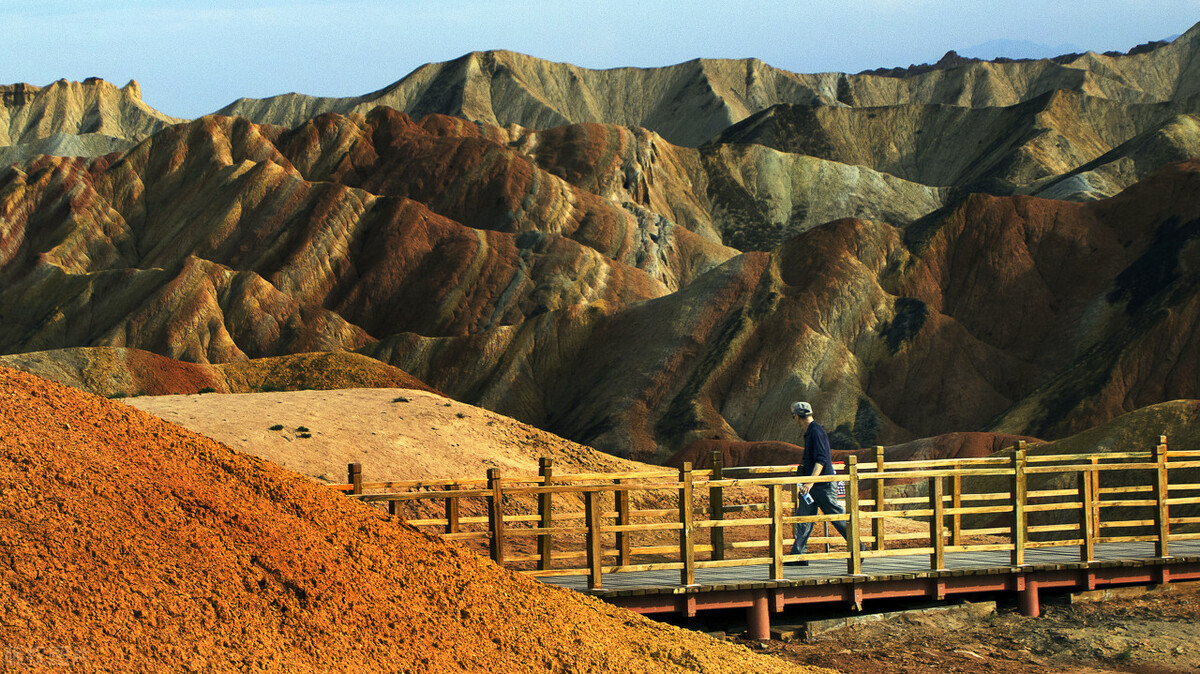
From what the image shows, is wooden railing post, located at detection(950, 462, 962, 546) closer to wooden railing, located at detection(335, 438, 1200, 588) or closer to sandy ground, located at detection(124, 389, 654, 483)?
wooden railing, located at detection(335, 438, 1200, 588)

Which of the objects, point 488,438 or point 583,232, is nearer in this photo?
point 488,438

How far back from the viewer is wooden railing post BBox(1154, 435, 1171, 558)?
15.7 metres

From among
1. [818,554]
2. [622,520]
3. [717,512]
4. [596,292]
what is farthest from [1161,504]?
[596,292]

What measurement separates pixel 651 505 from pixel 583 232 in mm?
58975

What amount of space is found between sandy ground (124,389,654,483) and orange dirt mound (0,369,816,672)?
12.1 meters

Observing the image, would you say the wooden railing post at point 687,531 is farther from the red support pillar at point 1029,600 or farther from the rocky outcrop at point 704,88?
the rocky outcrop at point 704,88

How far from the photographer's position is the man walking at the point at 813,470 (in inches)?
546

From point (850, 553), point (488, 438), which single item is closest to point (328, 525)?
point (850, 553)

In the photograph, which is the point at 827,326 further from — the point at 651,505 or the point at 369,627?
the point at 369,627

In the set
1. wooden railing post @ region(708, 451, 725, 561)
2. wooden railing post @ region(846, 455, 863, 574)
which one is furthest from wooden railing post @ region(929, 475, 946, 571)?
wooden railing post @ region(708, 451, 725, 561)

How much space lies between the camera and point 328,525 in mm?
10141

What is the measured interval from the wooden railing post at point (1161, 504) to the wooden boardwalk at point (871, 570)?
0.56ft

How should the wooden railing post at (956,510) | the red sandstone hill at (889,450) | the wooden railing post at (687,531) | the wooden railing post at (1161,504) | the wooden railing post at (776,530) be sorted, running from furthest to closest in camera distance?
the red sandstone hill at (889,450)
the wooden railing post at (1161,504)
the wooden railing post at (956,510)
the wooden railing post at (776,530)
the wooden railing post at (687,531)

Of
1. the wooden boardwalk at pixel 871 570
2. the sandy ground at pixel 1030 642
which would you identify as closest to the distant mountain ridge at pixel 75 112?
the wooden boardwalk at pixel 871 570
